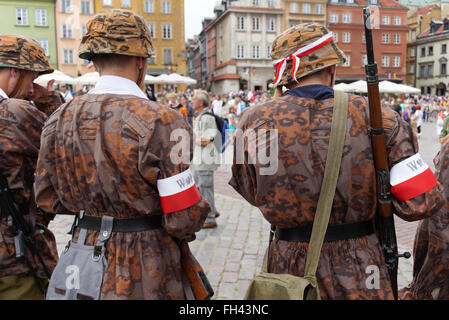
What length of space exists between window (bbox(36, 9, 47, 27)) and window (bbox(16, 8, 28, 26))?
1.08 metres

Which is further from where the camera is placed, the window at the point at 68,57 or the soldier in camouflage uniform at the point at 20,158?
the window at the point at 68,57

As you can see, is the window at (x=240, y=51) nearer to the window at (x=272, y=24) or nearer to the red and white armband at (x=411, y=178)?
the window at (x=272, y=24)

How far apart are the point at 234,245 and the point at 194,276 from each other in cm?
347

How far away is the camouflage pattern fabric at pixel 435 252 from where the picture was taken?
2.65 meters

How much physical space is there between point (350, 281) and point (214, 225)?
4.38 metres

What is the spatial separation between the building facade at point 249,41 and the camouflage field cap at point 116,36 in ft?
167

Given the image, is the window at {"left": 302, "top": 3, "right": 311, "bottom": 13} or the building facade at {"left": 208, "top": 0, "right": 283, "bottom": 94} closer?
the building facade at {"left": 208, "top": 0, "right": 283, "bottom": 94}

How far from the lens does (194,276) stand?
2186 millimetres

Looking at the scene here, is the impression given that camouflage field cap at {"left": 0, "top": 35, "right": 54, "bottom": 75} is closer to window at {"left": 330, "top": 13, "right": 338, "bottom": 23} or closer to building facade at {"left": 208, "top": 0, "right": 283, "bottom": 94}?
building facade at {"left": 208, "top": 0, "right": 283, "bottom": 94}

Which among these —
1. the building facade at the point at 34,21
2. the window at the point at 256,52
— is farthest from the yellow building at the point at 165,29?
the window at the point at 256,52

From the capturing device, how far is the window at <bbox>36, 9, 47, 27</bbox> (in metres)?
42.4

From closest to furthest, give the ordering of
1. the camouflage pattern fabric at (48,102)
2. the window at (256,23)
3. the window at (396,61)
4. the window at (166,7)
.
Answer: the camouflage pattern fabric at (48,102) → the window at (166,7) → the window at (256,23) → the window at (396,61)

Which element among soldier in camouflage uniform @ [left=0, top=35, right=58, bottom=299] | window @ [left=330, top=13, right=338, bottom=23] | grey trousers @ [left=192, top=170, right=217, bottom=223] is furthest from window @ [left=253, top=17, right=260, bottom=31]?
soldier in camouflage uniform @ [left=0, top=35, right=58, bottom=299]
